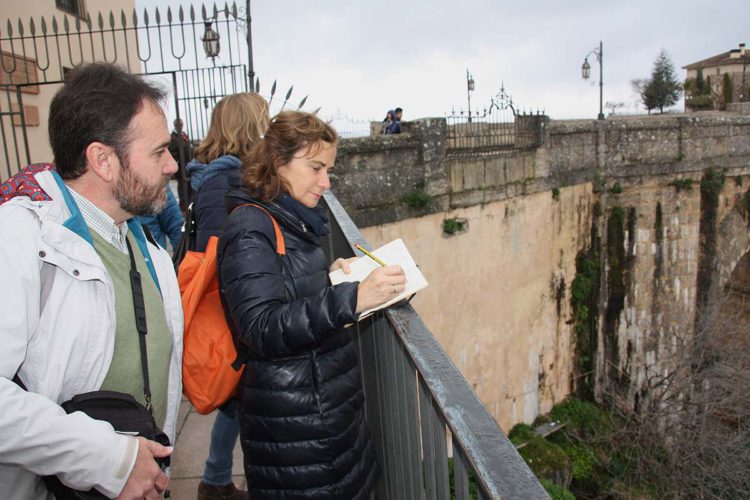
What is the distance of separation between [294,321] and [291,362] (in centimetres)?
25

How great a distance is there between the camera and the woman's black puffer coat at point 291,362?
1850 mm

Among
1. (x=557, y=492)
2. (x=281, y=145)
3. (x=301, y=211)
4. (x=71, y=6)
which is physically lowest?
(x=557, y=492)

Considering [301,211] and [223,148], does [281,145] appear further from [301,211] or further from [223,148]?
[223,148]

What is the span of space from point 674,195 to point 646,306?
2.28 meters

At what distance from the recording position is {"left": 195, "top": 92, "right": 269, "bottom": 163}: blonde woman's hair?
10.2 ft

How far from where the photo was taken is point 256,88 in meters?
6.17

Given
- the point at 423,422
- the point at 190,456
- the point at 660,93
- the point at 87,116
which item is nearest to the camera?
the point at 87,116

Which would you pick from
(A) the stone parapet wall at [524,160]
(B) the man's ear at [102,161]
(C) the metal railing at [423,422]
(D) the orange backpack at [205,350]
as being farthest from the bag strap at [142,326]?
(A) the stone parapet wall at [524,160]

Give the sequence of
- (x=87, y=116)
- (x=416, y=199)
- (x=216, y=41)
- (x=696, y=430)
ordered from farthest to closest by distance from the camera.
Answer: (x=696, y=430)
(x=416, y=199)
(x=216, y=41)
(x=87, y=116)

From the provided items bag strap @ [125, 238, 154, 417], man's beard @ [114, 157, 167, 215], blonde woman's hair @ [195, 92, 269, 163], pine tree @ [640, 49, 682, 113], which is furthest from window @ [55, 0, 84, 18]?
pine tree @ [640, 49, 682, 113]

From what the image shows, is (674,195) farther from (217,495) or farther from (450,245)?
(217,495)

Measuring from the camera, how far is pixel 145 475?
1442 millimetres

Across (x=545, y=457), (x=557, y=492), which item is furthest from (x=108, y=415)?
(x=545, y=457)

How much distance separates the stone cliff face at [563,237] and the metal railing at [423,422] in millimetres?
4965
